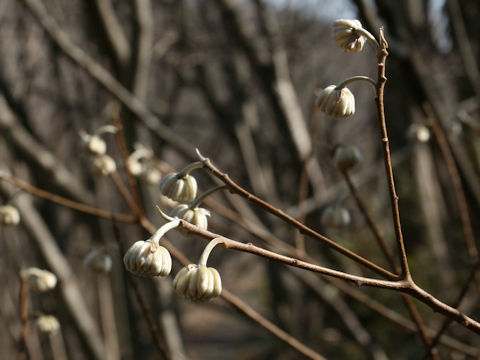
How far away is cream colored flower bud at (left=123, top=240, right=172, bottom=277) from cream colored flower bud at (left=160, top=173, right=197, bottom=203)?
0.75 feet

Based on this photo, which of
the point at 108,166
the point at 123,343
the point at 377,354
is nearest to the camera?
the point at 108,166

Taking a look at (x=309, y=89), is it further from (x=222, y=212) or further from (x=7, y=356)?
(x=222, y=212)

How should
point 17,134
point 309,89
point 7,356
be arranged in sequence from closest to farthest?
point 17,134 < point 7,356 < point 309,89

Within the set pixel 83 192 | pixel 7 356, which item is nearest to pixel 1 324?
pixel 7 356

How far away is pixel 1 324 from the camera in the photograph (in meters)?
5.51

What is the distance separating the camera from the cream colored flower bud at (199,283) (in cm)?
96

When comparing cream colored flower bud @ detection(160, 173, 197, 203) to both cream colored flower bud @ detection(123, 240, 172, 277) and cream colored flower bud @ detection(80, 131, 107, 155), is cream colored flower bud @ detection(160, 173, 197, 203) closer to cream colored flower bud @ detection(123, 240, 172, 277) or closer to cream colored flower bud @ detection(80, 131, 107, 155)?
cream colored flower bud @ detection(123, 240, 172, 277)

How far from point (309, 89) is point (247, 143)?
391 cm

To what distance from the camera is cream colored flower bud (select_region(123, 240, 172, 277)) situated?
100 cm

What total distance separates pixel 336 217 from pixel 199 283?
0.99 m

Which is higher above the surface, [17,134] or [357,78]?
[17,134]

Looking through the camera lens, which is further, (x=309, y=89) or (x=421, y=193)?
(x=309, y=89)

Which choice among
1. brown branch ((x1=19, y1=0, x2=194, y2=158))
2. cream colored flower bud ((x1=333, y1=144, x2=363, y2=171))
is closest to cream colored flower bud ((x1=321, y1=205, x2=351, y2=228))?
cream colored flower bud ((x1=333, y1=144, x2=363, y2=171))

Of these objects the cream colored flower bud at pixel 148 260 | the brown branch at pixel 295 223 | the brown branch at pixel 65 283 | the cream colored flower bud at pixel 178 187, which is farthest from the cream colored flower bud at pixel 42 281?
the brown branch at pixel 65 283
